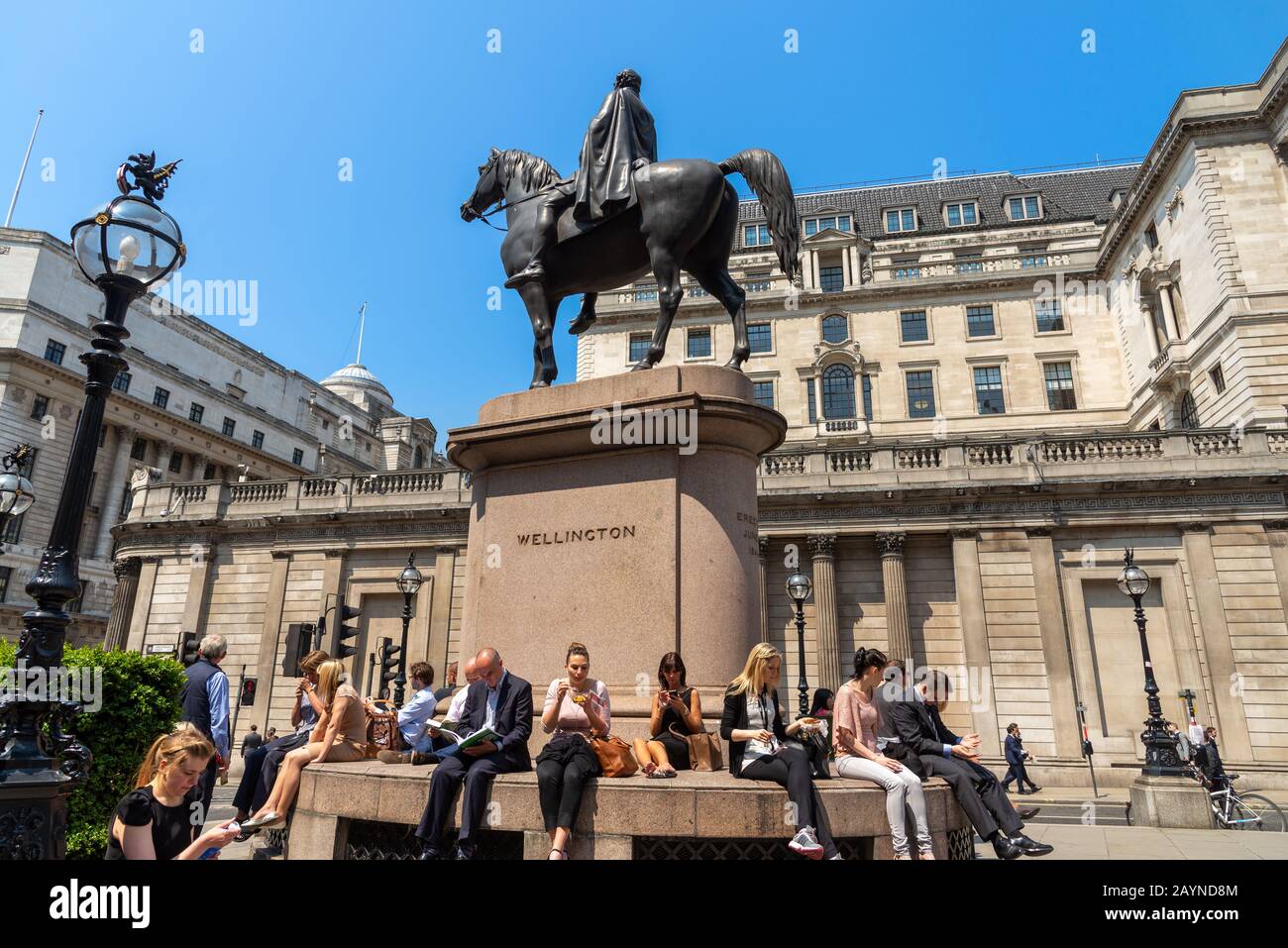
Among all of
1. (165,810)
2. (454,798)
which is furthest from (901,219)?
(165,810)

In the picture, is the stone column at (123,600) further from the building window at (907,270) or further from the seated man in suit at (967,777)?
the building window at (907,270)

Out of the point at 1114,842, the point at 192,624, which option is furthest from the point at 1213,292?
the point at 192,624

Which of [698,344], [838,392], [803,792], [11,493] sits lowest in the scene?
[803,792]

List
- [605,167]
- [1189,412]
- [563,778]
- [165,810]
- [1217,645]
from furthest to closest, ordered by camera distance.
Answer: [1189,412]
[1217,645]
[605,167]
[563,778]
[165,810]

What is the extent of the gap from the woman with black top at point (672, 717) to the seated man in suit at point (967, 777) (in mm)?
1804

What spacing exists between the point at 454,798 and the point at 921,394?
44.5 meters

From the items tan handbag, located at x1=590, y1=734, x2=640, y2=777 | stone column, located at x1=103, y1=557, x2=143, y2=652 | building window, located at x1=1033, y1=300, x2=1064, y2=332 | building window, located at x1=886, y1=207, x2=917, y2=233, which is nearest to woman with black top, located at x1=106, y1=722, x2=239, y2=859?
tan handbag, located at x1=590, y1=734, x2=640, y2=777

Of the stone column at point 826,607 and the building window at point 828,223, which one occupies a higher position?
the building window at point 828,223

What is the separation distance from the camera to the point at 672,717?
606 centimetres

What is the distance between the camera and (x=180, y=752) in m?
4.49

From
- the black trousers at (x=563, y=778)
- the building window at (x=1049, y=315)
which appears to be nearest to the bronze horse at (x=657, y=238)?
the black trousers at (x=563, y=778)

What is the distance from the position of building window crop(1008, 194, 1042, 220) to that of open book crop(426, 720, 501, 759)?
62.9m

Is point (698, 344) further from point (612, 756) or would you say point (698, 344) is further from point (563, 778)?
point (563, 778)

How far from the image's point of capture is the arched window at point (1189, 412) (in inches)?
1475
